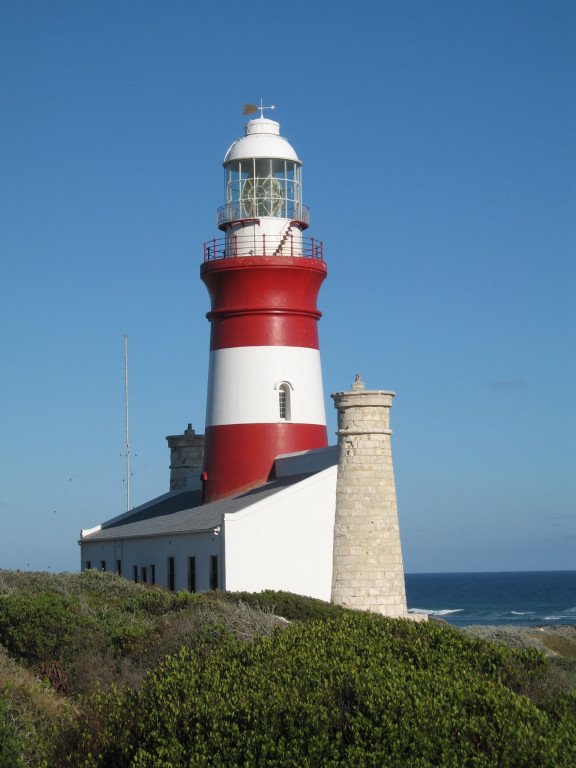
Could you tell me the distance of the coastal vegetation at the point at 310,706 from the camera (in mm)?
11133

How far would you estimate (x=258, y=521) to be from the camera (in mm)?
26453

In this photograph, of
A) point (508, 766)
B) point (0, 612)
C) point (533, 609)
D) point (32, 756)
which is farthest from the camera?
point (533, 609)

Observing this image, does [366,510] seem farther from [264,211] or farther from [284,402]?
[264,211]

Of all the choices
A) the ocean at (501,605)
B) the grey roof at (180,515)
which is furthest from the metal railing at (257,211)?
the ocean at (501,605)

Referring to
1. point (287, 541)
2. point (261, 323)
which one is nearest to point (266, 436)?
point (261, 323)

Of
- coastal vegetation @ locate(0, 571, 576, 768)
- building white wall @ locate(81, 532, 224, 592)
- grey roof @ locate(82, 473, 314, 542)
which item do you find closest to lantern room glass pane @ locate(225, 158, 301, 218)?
grey roof @ locate(82, 473, 314, 542)

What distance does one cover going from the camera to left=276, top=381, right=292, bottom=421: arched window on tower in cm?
3027

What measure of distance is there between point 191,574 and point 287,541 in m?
3.02

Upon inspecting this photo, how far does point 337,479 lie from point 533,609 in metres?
69.3

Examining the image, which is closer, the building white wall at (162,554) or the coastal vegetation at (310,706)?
the coastal vegetation at (310,706)

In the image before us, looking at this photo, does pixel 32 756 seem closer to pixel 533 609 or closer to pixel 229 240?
pixel 229 240

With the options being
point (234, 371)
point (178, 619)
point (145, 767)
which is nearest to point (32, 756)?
point (145, 767)

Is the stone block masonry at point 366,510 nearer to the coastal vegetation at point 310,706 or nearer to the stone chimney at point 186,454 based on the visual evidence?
the coastal vegetation at point 310,706

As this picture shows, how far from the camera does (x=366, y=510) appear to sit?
2602 cm
